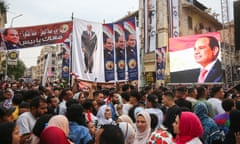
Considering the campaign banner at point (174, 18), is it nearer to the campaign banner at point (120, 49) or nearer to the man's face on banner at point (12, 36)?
the campaign banner at point (120, 49)

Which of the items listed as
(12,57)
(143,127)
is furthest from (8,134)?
(12,57)

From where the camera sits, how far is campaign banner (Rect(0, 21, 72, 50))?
963 centimetres

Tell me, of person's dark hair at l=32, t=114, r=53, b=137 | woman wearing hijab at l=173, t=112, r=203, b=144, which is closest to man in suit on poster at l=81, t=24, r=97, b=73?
person's dark hair at l=32, t=114, r=53, b=137

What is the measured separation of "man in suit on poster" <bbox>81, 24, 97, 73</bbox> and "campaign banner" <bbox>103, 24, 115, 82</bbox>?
50 cm

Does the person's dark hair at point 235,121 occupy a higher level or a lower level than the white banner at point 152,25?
lower

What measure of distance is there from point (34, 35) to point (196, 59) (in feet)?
24.9

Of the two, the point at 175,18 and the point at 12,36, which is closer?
the point at 12,36

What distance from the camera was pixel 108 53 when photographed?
908 centimetres

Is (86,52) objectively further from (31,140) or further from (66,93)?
(31,140)

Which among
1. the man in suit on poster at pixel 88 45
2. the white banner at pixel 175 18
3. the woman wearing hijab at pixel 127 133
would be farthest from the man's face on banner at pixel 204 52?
the white banner at pixel 175 18

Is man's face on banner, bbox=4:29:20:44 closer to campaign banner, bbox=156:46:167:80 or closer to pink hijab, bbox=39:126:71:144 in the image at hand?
pink hijab, bbox=39:126:71:144

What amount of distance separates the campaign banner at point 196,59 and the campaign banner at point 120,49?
15.8 feet

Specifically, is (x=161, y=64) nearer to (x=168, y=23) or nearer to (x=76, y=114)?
(x=168, y=23)

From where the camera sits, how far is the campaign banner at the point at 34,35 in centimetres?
963
